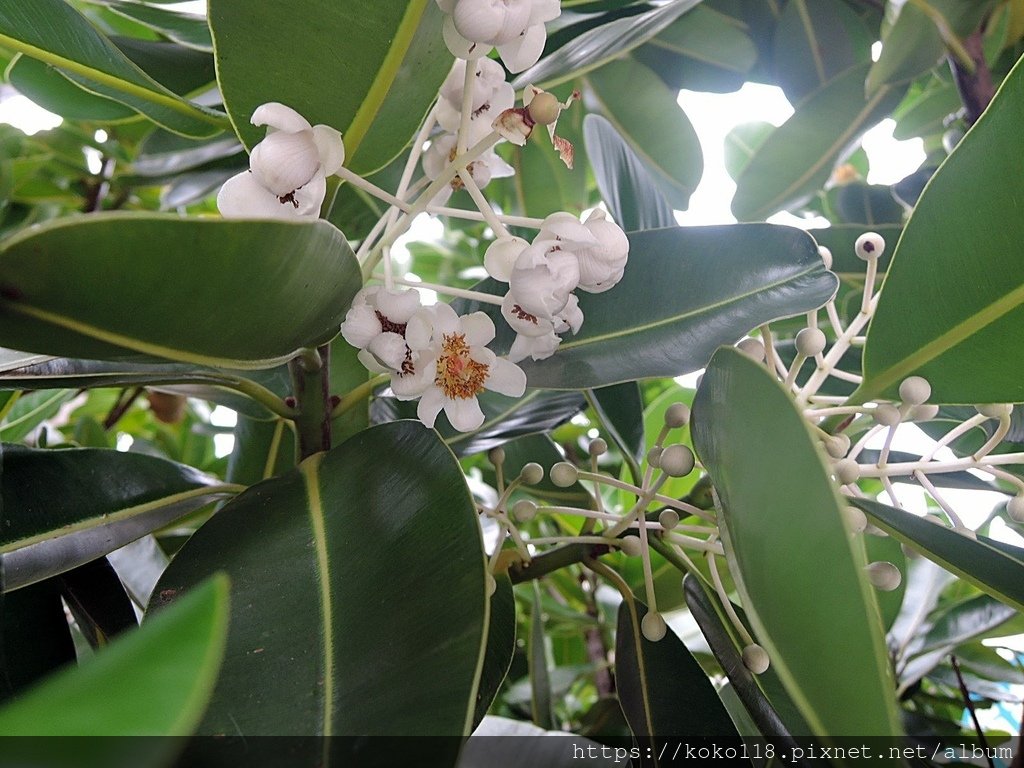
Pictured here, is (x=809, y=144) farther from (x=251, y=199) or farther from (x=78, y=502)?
(x=78, y=502)

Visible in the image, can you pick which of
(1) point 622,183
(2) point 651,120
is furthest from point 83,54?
(2) point 651,120

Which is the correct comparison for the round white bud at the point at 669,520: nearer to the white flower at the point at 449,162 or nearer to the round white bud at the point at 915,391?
the round white bud at the point at 915,391

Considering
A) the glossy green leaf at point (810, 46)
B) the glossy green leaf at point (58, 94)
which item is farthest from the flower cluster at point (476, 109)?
the glossy green leaf at point (810, 46)

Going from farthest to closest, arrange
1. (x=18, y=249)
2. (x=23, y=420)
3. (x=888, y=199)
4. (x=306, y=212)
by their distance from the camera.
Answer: (x=888, y=199) < (x=23, y=420) < (x=306, y=212) < (x=18, y=249)

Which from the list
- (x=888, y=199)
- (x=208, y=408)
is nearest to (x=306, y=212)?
(x=888, y=199)

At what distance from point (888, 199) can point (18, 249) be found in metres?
1.32

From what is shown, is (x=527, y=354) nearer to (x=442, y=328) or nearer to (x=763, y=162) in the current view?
(x=442, y=328)

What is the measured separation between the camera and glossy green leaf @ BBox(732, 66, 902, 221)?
3.89 ft

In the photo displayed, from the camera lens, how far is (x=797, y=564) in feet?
1.30

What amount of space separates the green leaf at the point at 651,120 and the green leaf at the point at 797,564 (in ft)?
2.89

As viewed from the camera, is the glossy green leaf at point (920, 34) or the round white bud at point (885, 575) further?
the glossy green leaf at point (920, 34)

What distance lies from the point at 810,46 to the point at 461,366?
0.92 m

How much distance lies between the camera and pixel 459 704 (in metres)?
0.40

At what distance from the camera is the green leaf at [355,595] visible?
0.42m
